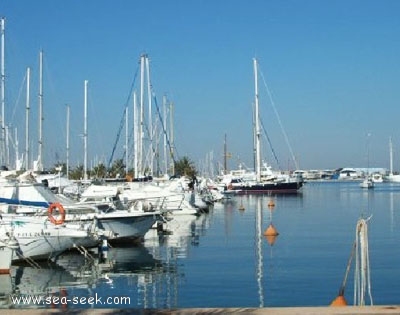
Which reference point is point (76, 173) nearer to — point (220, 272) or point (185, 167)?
point (185, 167)

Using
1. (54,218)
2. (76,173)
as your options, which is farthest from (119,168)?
(54,218)

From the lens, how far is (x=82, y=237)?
2523 centimetres

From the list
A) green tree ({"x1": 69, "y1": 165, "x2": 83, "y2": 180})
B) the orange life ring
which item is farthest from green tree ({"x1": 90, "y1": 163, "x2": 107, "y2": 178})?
the orange life ring

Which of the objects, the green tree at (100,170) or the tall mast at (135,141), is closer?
the tall mast at (135,141)

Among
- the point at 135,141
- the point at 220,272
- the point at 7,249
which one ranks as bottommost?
the point at 220,272

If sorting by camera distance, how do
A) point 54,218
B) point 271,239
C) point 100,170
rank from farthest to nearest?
point 100,170, point 271,239, point 54,218

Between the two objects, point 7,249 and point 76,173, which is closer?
point 7,249

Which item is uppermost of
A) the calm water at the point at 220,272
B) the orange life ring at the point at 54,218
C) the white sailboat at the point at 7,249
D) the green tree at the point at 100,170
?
the green tree at the point at 100,170

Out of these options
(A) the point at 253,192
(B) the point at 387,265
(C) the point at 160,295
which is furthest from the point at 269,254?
(A) the point at 253,192

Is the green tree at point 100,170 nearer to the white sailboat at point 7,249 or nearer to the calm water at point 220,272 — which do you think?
the calm water at point 220,272

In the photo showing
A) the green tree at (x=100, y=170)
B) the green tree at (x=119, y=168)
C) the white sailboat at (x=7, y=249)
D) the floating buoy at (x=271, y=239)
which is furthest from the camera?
the green tree at (x=100, y=170)

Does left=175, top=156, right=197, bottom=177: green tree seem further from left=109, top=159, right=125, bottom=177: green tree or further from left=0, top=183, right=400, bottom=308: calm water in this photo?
left=0, top=183, right=400, bottom=308: calm water

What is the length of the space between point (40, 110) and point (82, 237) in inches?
1057

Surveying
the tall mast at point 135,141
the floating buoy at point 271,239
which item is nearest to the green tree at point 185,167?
the tall mast at point 135,141
